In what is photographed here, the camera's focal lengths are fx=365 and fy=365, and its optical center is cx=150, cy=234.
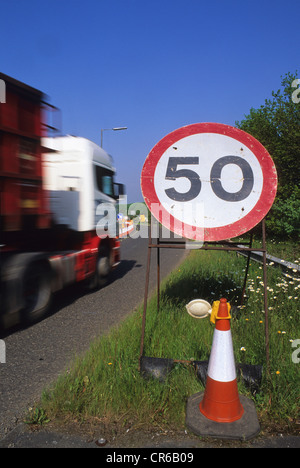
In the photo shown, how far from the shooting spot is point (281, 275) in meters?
6.40

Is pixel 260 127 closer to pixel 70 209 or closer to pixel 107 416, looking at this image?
pixel 70 209

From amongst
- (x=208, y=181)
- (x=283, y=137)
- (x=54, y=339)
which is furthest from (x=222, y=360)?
(x=283, y=137)

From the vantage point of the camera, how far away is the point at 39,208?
18.3 feet

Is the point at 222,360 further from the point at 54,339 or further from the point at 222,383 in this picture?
the point at 54,339

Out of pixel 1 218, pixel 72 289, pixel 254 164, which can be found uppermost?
pixel 254 164

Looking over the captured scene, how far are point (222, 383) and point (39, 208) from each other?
3.94 m

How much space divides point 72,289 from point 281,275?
434cm

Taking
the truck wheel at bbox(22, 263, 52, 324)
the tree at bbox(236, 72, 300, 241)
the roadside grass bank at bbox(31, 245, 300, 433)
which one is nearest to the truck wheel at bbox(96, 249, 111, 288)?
the truck wheel at bbox(22, 263, 52, 324)

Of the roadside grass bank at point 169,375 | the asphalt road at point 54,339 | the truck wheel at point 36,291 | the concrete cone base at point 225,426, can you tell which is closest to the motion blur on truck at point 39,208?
the truck wheel at point 36,291

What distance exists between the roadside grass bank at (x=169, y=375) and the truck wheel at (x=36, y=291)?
1616 millimetres

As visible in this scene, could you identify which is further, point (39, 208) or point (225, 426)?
point (39, 208)

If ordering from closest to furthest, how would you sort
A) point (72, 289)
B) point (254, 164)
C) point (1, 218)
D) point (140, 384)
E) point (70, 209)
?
point (140, 384), point (254, 164), point (1, 218), point (70, 209), point (72, 289)

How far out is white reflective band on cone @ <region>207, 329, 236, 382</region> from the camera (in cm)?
271
